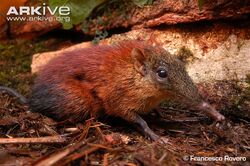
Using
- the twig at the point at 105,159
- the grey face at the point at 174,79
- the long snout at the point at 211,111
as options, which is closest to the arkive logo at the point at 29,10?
the grey face at the point at 174,79

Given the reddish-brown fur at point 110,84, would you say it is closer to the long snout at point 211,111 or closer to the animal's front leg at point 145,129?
the animal's front leg at point 145,129

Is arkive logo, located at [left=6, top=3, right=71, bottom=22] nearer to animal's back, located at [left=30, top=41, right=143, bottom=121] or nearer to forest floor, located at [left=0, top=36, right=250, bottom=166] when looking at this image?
forest floor, located at [left=0, top=36, right=250, bottom=166]

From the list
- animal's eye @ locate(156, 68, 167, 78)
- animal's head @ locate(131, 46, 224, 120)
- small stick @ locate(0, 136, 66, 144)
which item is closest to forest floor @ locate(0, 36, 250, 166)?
small stick @ locate(0, 136, 66, 144)

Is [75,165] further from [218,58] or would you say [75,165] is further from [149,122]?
[218,58]

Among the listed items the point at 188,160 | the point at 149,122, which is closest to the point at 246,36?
the point at 149,122

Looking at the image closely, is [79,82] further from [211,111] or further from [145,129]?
[211,111]

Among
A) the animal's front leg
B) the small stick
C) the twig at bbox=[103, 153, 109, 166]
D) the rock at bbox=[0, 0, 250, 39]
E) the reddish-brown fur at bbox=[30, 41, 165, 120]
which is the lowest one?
the animal's front leg
